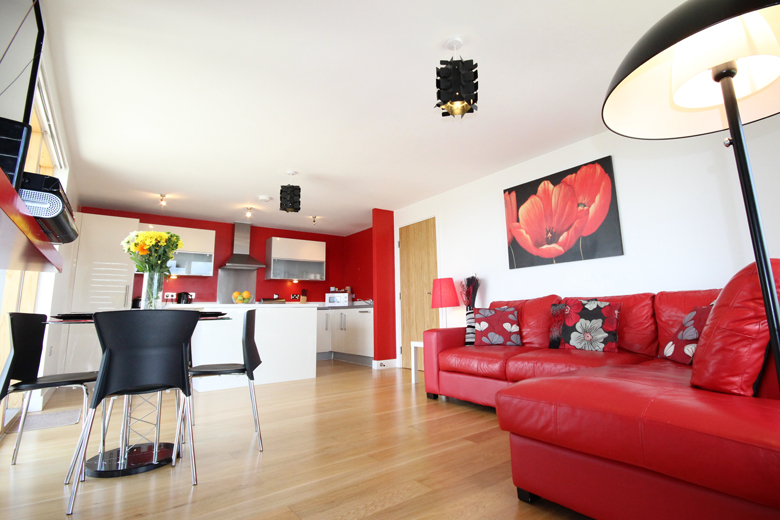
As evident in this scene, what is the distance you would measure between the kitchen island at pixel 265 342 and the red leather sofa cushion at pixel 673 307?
12.3 ft

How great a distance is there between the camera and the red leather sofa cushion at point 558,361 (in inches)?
101

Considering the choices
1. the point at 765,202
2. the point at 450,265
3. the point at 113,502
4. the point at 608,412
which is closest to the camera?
the point at 608,412

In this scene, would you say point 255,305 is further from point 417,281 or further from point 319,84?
point 319,84

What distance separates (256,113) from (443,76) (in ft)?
5.82

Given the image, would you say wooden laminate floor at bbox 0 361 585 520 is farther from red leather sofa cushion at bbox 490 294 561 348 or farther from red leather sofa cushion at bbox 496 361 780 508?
red leather sofa cushion at bbox 490 294 561 348

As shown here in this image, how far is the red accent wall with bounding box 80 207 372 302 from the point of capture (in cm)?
656

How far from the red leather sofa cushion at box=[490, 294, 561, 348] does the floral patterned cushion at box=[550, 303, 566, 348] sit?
2.8 inches

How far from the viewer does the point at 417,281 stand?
571 cm

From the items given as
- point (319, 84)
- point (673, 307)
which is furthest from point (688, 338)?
point (319, 84)

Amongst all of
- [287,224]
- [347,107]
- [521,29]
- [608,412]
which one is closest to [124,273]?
[287,224]

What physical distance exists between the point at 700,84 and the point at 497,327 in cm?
290

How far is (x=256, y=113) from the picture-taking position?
3336mm

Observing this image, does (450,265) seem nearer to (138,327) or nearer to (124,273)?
(138,327)

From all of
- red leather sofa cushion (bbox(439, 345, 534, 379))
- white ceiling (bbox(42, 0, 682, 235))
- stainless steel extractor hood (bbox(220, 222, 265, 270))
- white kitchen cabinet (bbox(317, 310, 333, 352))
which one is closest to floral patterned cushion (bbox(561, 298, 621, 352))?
red leather sofa cushion (bbox(439, 345, 534, 379))
